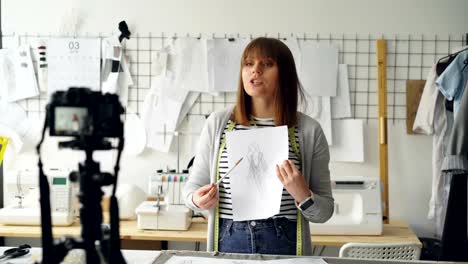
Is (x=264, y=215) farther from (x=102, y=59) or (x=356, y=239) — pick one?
(x=102, y=59)

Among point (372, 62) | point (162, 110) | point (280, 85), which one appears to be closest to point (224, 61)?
point (162, 110)

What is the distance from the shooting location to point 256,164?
135cm

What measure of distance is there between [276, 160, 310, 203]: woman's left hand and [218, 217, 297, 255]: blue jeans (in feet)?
0.41

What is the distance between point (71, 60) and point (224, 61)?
3.26ft

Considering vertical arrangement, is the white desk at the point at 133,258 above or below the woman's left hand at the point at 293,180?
below

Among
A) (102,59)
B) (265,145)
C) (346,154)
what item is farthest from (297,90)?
(102,59)

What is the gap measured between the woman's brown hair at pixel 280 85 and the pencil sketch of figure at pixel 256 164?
11 centimetres

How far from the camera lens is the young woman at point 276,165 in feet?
4.39

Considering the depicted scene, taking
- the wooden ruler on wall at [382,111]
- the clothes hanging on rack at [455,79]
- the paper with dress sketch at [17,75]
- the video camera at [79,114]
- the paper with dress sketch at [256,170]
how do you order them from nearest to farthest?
the video camera at [79,114]
the paper with dress sketch at [256,170]
the clothes hanging on rack at [455,79]
the wooden ruler on wall at [382,111]
the paper with dress sketch at [17,75]

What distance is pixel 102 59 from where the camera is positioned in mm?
2852

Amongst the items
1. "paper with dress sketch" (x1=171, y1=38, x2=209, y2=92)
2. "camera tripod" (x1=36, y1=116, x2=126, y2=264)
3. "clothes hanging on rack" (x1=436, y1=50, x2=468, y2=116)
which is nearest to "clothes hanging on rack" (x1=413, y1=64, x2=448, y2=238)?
"clothes hanging on rack" (x1=436, y1=50, x2=468, y2=116)

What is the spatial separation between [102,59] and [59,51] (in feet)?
0.92

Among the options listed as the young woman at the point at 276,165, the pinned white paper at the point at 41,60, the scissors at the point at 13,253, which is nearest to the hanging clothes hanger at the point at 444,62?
the young woman at the point at 276,165

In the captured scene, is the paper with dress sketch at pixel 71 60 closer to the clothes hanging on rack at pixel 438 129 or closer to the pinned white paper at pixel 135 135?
the pinned white paper at pixel 135 135
